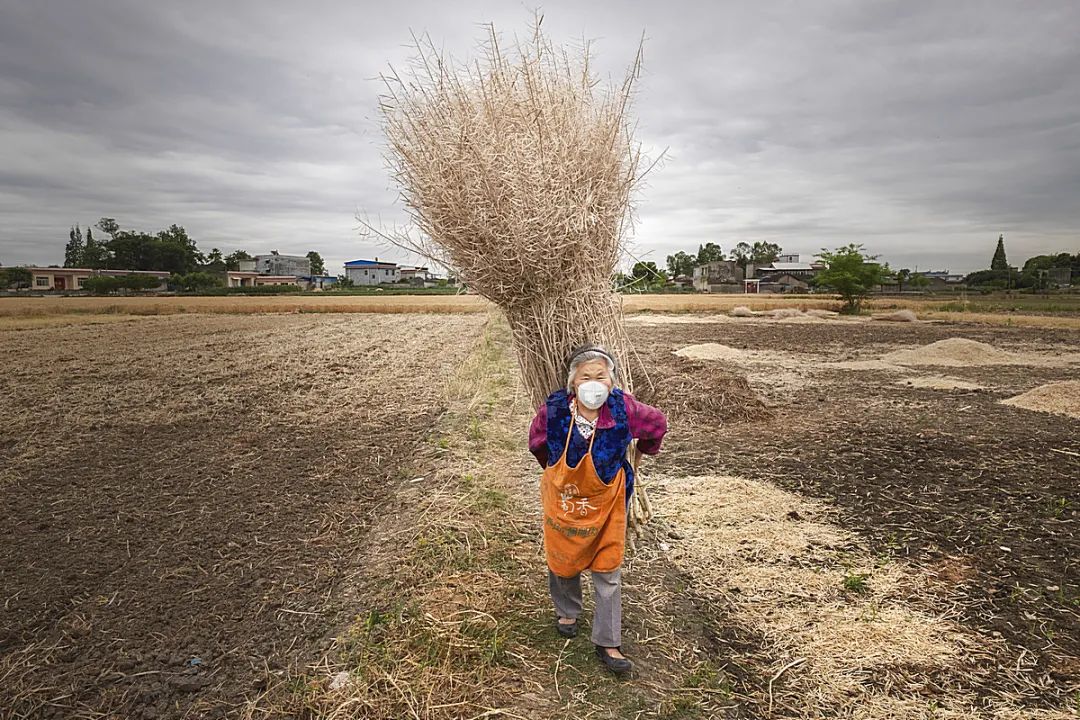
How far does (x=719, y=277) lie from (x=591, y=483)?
8058 cm

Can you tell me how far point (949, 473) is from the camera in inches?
218

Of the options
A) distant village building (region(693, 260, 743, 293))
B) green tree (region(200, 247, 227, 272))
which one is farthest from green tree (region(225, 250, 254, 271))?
distant village building (region(693, 260, 743, 293))

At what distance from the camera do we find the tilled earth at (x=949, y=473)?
340 cm

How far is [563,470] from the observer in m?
2.87

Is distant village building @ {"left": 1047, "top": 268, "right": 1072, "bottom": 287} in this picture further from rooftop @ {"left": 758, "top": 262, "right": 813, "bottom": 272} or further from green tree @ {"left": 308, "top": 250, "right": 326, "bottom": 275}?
green tree @ {"left": 308, "top": 250, "right": 326, "bottom": 275}

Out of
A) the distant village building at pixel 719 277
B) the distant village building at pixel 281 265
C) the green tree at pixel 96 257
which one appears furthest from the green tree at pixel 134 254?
the distant village building at pixel 719 277

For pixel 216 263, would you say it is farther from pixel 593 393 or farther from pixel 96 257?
pixel 593 393

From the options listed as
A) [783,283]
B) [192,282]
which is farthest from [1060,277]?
[192,282]

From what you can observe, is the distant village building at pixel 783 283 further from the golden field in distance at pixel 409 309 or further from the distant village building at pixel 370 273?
the distant village building at pixel 370 273

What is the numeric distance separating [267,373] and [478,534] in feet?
29.6

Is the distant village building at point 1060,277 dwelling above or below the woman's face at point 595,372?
above

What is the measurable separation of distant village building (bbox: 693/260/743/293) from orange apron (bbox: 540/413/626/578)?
2640 inches

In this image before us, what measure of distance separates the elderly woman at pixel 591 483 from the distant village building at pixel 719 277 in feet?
220

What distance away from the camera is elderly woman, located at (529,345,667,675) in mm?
2846
